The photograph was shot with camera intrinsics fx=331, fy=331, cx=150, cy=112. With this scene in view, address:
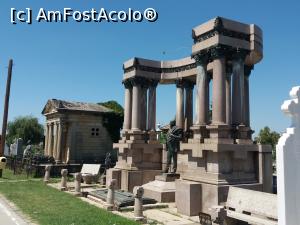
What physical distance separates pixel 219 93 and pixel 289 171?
653 cm

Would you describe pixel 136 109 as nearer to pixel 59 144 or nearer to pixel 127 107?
pixel 127 107

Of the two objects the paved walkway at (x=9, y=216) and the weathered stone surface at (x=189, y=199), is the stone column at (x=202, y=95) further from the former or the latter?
the paved walkway at (x=9, y=216)

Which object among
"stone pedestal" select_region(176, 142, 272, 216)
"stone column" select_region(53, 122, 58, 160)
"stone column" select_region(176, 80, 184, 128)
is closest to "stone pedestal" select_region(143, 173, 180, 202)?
"stone pedestal" select_region(176, 142, 272, 216)

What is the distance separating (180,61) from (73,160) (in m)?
15.9

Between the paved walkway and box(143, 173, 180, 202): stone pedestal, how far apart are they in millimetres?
5038

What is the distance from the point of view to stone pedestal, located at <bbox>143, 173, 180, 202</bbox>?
12641 mm

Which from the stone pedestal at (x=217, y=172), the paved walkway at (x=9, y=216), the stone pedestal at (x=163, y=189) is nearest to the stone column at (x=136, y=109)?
the stone pedestal at (x=163, y=189)

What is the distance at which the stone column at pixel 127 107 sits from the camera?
17766 millimetres

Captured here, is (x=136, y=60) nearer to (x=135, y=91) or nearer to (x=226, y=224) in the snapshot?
(x=135, y=91)

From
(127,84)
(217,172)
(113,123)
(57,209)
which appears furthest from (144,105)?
(113,123)

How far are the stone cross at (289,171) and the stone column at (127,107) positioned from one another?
43.0ft

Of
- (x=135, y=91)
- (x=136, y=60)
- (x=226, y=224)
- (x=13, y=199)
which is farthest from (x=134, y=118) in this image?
(x=226, y=224)

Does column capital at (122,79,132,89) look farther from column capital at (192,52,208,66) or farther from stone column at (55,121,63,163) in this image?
stone column at (55,121,63,163)

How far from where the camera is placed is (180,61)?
697 inches
